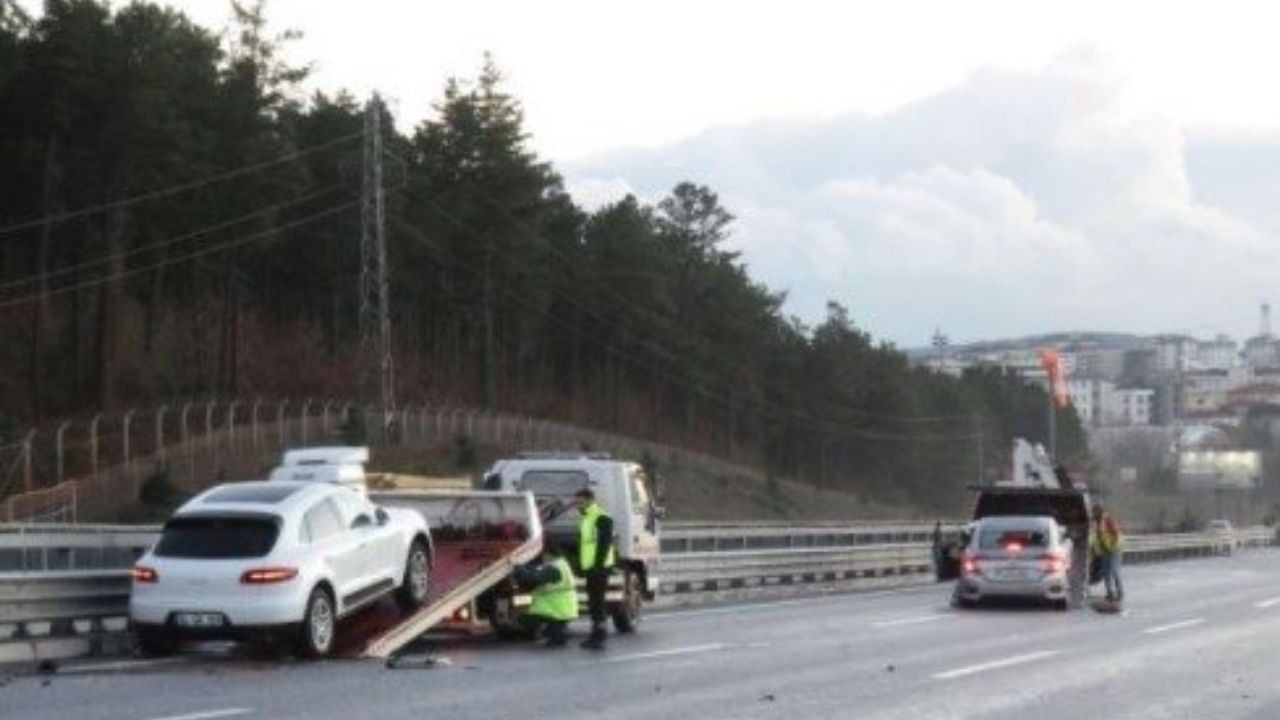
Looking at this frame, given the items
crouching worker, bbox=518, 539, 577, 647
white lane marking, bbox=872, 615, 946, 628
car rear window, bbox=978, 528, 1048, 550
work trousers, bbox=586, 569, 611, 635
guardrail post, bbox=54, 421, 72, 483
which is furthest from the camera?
guardrail post, bbox=54, 421, 72, 483

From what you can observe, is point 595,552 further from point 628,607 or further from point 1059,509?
point 1059,509

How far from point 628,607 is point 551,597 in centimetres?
276

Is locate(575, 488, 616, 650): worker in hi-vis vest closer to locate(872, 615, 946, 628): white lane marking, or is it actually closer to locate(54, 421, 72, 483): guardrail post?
locate(872, 615, 946, 628): white lane marking

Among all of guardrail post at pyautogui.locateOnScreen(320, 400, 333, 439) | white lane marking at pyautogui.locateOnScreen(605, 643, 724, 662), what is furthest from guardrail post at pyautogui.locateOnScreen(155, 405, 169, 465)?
white lane marking at pyautogui.locateOnScreen(605, 643, 724, 662)

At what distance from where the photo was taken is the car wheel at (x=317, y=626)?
19.5 m

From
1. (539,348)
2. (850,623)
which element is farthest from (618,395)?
(850,623)

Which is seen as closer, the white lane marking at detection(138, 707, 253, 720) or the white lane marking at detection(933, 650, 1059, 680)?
the white lane marking at detection(138, 707, 253, 720)

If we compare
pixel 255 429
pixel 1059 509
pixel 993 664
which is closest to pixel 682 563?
pixel 1059 509

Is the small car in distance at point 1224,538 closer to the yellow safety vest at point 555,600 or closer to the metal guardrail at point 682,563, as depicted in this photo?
the metal guardrail at point 682,563

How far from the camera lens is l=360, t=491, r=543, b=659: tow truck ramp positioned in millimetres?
21953

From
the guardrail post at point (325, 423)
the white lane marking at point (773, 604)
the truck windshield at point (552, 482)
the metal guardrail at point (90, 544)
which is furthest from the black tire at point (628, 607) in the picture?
the guardrail post at point (325, 423)

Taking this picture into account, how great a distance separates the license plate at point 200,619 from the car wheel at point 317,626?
80 cm

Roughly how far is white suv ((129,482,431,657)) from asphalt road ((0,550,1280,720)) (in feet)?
1.40

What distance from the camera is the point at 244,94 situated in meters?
78.6
